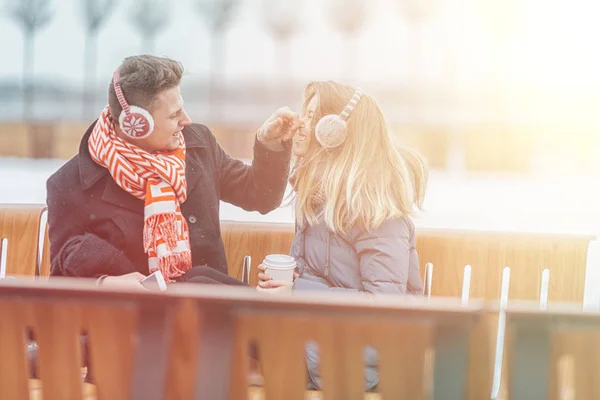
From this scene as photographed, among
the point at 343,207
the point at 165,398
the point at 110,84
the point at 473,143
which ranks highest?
the point at 110,84

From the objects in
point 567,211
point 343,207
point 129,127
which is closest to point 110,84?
point 129,127

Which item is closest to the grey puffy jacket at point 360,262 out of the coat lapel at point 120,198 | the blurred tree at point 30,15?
the coat lapel at point 120,198

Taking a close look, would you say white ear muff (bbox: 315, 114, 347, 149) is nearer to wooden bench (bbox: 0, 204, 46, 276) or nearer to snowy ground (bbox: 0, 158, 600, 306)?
snowy ground (bbox: 0, 158, 600, 306)

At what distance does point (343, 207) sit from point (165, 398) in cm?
76

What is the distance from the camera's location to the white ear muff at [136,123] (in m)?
1.56

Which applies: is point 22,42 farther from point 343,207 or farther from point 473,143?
point 473,143

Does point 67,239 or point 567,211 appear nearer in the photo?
point 67,239

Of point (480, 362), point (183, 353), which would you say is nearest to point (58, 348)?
point (183, 353)

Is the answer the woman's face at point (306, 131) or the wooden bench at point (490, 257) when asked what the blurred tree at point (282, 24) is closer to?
the woman's face at point (306, 131)

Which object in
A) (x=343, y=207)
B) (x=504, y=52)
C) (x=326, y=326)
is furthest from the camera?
(x=504, y=52)

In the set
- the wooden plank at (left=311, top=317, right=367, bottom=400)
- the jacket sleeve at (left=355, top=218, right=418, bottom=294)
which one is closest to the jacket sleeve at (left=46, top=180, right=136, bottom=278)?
the jacket sleeve at (left=355, top=218, right=418, bottom=294)

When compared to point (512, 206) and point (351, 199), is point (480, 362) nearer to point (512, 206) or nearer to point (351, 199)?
point (351, 199)

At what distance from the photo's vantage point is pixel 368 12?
175cm

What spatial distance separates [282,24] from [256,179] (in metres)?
0.43
